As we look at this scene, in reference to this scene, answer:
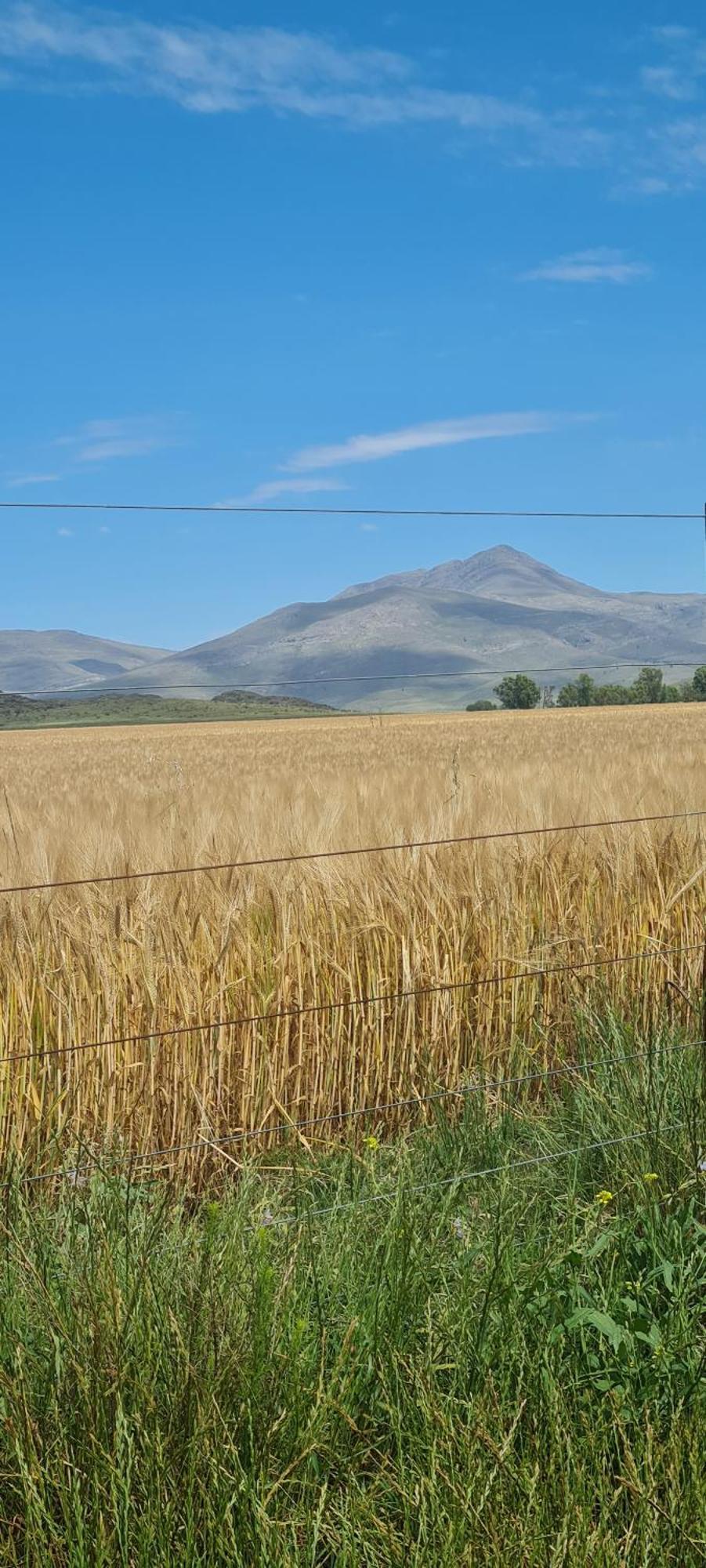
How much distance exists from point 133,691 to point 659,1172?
5262mm

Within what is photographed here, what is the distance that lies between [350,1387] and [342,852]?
178cm

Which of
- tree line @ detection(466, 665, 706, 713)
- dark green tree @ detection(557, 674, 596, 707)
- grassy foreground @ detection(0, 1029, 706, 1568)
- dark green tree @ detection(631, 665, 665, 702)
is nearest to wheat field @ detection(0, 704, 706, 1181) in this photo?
grassy foreground @ detection(0, 1029, 706, 1568)

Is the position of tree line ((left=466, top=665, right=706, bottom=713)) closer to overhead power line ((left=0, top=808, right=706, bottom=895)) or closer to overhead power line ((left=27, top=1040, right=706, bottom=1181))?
overhead power line ((left=0, top=808, right=706, bottom=895))

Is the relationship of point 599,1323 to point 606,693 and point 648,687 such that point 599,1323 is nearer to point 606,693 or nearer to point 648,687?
point 648,687

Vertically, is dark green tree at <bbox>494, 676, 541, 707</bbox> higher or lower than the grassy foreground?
higher

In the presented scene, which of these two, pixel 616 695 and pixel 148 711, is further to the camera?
pixel 148 711

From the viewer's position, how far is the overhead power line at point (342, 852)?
12.0 ft

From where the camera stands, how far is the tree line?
47188mm

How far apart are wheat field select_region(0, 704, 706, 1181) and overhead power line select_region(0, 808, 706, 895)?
4 centimetres

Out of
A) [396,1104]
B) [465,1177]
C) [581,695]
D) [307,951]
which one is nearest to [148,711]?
[581,695]

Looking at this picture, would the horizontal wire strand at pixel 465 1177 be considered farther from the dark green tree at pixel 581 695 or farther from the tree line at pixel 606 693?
the dark green tree at pixel 581 695

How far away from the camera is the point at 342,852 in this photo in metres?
3.67

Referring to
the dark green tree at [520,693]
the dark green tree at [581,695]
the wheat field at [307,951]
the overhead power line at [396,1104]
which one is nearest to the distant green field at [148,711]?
the dark green tree at [520,693]

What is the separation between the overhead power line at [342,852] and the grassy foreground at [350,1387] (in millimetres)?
1130
